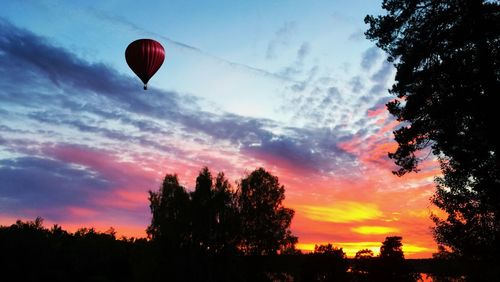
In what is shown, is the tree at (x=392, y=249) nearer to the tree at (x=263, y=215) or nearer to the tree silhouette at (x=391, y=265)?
the tree silhouette at (x=391, y=265)

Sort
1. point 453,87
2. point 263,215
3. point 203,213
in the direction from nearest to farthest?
point 453,87 → point 203,213 → point 263,215

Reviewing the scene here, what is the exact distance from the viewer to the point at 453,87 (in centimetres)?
1733

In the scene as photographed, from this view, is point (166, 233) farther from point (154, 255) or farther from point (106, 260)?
point (106, 260)

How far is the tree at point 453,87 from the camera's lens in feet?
54.9

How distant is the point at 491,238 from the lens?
2047 centimetres

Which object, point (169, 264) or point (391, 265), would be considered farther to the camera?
point (391, 265)

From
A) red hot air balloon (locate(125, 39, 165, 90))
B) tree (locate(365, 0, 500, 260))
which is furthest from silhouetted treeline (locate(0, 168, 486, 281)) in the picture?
tree (locate(365, 0, 500, 260))

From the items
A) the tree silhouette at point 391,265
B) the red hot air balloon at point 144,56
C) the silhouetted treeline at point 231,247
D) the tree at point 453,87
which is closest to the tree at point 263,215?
the silhouetted treeline at point 231,247

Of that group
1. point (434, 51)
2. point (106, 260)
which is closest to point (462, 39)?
point (434, 51)

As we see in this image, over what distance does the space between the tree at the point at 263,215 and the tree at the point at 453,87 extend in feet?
71.3

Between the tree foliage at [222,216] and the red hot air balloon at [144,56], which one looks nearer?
the red hot air balloon at [144,56]

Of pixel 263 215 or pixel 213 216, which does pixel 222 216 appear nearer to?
pixel 213 216

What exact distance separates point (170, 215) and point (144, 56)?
14347mm

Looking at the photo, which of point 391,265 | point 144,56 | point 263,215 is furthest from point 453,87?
point 391,265
